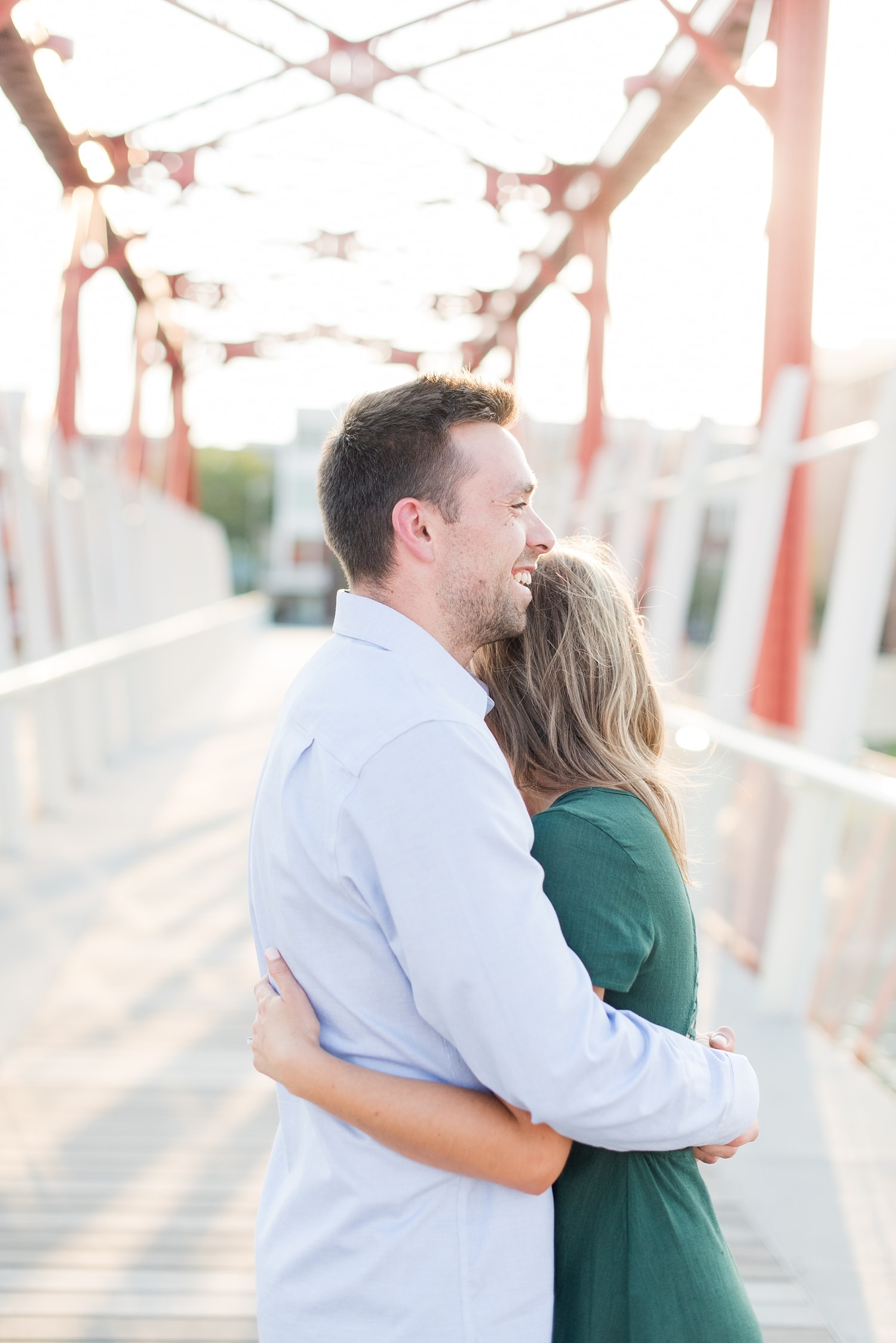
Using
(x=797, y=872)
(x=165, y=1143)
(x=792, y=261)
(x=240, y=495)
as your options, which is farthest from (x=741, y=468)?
(x=240, y=495)

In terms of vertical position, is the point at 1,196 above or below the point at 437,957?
above

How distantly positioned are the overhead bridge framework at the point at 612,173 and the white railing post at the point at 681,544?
0.53 m

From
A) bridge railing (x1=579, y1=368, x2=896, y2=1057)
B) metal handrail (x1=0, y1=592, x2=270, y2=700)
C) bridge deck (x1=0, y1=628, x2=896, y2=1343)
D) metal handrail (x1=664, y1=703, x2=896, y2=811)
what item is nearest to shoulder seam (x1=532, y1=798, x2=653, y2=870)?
bridge deck (x1=0, y1=628, x2=896, y2=1343)

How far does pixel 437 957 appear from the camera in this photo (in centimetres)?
115

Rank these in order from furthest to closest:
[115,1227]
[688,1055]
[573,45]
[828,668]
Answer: [573,45] < [828,668] < [115,1227] < [688,1055]

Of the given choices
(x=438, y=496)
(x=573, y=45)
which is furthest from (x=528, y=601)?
(x=573, y=45)

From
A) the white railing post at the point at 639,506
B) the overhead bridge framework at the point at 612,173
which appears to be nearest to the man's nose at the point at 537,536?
the overhead bridge framework at the point at 612,173

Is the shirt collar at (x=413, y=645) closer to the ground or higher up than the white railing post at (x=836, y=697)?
higher up

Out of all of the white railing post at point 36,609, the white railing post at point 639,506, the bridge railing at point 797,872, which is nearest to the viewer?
the bridge railing at point 797,872

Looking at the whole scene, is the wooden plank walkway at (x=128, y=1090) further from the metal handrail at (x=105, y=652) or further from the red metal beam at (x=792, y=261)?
the red metal beam at (x=792, y=261)

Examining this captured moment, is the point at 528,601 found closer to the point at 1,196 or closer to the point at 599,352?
the point at 1,196

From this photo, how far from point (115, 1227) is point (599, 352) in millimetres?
12381

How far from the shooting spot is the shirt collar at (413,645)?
1.30 m

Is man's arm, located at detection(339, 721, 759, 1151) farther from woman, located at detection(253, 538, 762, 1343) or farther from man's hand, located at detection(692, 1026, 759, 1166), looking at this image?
man's hand, located at detection(692, 1026, 759, 1166)
